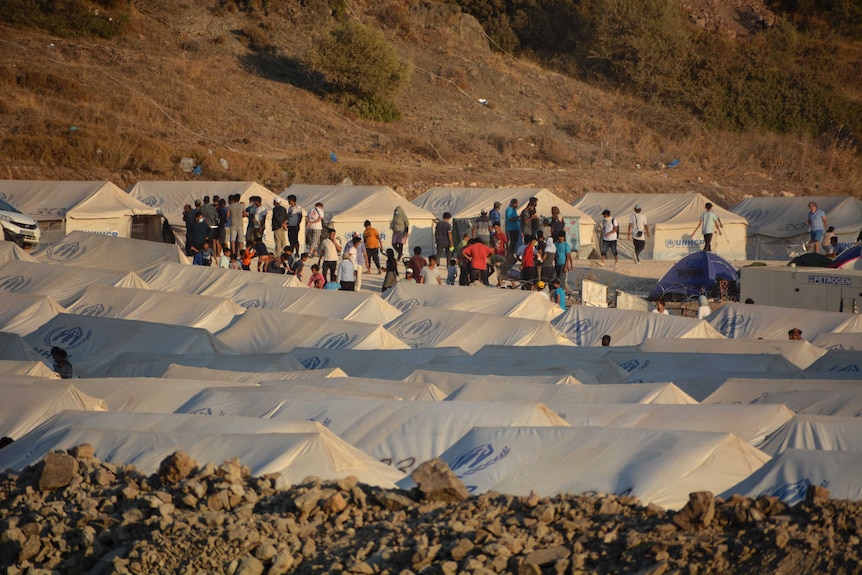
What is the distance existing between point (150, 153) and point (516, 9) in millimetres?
24050

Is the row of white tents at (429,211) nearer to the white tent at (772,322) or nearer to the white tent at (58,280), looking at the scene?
the white tent at (58,280)

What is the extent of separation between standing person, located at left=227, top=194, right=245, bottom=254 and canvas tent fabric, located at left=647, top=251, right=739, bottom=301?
8.19 m

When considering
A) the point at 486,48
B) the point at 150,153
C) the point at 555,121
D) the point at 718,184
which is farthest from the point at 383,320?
the point at 486,48

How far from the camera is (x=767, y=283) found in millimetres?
20625

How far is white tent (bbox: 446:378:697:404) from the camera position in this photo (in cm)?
1143

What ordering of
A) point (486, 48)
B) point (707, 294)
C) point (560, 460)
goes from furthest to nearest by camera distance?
point (486, 48) < point (707, 294) < point (560, 460)

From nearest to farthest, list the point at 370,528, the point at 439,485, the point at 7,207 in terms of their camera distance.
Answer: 1. the point at 370,528
2. the point at 439,485
3. the point at 7,207

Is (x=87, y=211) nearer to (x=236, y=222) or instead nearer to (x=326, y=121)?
(x=236, y=222)

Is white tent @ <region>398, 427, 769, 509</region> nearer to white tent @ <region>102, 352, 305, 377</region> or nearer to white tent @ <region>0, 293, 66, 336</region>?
white tent @ <region>102, 352, 305, 377</region>

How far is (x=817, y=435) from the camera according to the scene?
9422 mm

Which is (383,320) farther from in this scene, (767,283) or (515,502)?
(515,502)

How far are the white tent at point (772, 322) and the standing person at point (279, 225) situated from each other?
9.27 m

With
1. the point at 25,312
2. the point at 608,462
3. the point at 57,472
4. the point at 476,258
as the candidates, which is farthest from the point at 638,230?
the point at 57,472

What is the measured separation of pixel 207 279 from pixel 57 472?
1223cm
